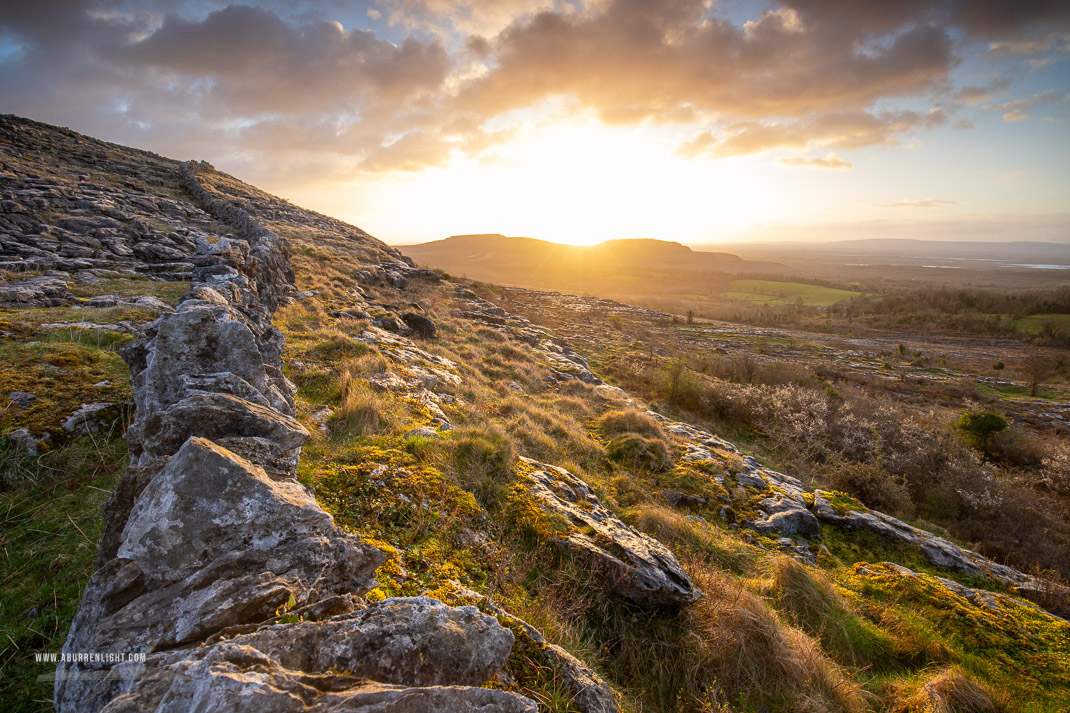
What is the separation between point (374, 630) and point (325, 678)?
0.29 metres

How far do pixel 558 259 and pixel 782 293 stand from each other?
6882 centimetres

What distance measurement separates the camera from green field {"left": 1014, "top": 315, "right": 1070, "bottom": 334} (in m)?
36.6

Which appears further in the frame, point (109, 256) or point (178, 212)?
point (178, 212)

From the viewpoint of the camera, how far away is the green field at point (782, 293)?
2712 inches

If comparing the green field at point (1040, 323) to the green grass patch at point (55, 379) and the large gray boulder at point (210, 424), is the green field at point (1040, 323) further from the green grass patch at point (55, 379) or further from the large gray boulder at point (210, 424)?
the green grass patch at point (55, 379)

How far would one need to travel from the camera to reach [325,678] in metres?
1.84

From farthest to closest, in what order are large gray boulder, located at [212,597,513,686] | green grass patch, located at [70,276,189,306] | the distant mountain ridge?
the distant mountain ridge < green grass patch, located at [70,276,189,306] < large gray boulder, located at [212,597,513,686]

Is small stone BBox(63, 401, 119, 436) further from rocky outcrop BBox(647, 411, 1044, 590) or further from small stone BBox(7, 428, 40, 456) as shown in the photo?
rocky outcrop BBox(647, 411, 1044, 590)

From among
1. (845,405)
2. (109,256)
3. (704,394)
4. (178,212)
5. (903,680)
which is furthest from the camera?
(178,212)

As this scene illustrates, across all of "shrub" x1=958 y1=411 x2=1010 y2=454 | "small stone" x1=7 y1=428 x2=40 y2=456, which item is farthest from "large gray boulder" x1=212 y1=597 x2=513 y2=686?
"shrub" x1=958 y1=411 x2=1010 y2=454

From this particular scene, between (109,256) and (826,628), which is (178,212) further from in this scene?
(826,628)

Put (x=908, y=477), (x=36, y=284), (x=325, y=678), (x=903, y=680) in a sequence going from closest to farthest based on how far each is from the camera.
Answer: (x=325, y=678), (x=903, y=680), (x=36, y=284), (x=908, y=477)

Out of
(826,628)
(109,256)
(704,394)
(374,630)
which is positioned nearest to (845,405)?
(704,394)

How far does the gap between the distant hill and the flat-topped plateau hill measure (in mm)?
83436
